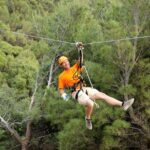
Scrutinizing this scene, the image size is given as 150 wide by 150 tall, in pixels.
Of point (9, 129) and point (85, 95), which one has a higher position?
point (85, 95)

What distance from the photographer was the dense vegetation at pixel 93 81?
46.2 feet

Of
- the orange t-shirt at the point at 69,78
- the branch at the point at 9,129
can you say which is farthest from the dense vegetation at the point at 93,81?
the orange t-shirt at the point at 69,78

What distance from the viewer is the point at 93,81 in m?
15.5

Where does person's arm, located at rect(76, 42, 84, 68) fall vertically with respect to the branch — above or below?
above

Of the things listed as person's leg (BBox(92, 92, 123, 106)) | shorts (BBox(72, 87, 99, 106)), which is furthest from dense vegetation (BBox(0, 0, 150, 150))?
person's leg (BBox(92, 92, 123, 106))

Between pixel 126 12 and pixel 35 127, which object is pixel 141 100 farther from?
pixel 35 127

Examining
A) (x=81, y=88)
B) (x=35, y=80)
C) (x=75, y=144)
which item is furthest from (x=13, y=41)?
(x=81, y=88)

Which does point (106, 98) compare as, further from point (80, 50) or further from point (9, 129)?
point (9, 129)

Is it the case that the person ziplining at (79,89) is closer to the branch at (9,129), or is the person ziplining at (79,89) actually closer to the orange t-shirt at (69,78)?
the orange t-shirt at (69,78)

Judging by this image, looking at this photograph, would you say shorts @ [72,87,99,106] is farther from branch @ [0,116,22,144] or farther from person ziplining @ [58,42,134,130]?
branch @ [0,116,22,144]

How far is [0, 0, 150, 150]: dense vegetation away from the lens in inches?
555

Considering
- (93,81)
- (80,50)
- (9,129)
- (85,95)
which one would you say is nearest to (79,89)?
(85,95)

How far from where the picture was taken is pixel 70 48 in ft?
66.6

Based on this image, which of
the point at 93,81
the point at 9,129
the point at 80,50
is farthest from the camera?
the point at 9,129
